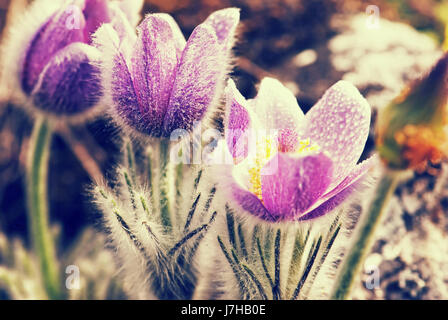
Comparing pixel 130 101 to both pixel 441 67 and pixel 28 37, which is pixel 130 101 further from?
pixel 441 67

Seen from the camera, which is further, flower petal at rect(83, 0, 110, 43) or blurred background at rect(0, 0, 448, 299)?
blurred background at rect(0, 0, 448, 299)

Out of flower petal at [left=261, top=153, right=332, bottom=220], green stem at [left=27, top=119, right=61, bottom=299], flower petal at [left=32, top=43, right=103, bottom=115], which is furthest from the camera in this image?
green stem at [left=27, top=119, right=61, bottom=299]

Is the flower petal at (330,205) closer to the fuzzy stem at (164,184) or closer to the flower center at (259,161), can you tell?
the flower center at (259,161)

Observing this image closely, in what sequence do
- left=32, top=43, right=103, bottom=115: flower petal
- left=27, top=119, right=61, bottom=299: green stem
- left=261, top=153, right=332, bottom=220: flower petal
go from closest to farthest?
1. left=261, top=153, right=332, bottom=220: flower petal
2. left=32, top=43, right=103, bottom=115: flower petal
3. left=27, top=119, right=61, bottom=299: green stem

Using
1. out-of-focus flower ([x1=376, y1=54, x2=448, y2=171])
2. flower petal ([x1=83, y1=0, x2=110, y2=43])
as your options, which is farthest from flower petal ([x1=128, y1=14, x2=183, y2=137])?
out-of-focus flower ([x1=376, y1=54, x2=448, y2=171])

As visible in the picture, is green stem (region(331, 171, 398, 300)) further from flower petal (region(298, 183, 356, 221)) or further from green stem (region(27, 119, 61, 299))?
green stem (region(27, 119, 61, 299))

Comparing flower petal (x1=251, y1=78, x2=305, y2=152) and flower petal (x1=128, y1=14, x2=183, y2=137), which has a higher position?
flower petal (x1=128, y1=14, x2=183, y2=137)

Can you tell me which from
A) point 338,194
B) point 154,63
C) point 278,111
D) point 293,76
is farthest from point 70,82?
point 293,76
